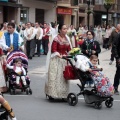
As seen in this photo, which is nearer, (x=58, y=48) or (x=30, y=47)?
(x=58, y=48)

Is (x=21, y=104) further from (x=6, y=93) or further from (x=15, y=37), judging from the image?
(x=15, y=37)

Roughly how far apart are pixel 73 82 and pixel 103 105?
3952mm

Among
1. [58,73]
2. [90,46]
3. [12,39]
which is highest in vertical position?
[12,39]

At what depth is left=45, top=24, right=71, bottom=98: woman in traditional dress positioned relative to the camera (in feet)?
34.3

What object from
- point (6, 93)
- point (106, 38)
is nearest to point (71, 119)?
point (6, 93)

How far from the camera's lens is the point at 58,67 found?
1051 cm

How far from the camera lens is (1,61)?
1180cm

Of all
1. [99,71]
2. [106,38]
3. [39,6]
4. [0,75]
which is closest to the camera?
[99,71]

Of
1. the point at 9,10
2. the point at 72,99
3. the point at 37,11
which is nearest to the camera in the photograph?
the point at 72,99

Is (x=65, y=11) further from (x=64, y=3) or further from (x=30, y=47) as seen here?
(x=30, y=47)

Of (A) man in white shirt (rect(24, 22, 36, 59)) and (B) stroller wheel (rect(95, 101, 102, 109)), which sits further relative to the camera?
(A) man in white shirt (rect(24, 22, 36, 59))

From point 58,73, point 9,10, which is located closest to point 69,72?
point 58,73

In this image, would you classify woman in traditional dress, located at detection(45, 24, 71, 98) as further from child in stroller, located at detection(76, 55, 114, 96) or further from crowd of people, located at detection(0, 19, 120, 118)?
child in stroller, located at detection(76, 55, 114, 96)

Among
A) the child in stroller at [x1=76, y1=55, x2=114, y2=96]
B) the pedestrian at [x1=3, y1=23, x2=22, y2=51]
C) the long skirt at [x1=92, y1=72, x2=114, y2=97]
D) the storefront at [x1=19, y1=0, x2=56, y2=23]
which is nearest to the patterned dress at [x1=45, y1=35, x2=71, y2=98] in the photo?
the child in stroller at [x1=76, y1=55, x2=114, y2=96]
